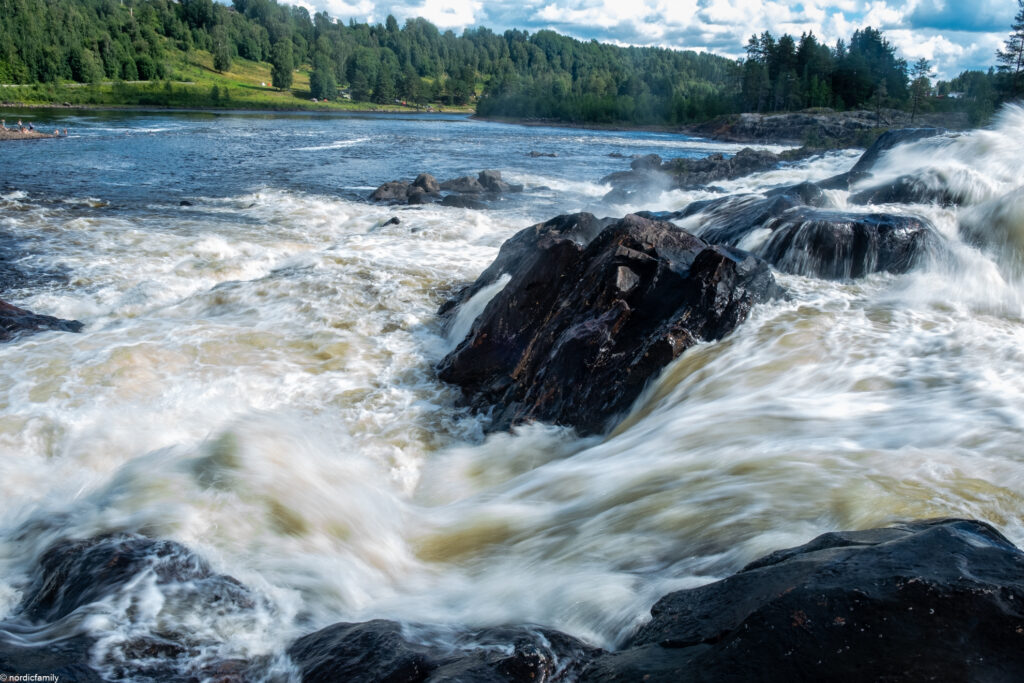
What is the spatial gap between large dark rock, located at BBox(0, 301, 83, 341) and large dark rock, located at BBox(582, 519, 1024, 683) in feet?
35.1

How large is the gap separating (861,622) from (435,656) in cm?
212

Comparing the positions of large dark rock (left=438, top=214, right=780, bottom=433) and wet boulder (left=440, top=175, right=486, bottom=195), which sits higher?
wet boulder (left=440, top=175, right=486, bottom=195)

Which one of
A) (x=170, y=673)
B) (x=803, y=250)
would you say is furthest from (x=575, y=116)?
(x=170, y=673)

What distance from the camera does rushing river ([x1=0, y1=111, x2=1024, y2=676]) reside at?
15.4 ft

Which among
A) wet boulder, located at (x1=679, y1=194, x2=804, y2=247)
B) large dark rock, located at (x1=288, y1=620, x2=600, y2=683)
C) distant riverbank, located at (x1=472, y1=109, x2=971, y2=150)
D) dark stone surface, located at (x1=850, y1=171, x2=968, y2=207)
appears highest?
distant riverbank, located at (x1=472, y1=109, x2=971, y2=150)

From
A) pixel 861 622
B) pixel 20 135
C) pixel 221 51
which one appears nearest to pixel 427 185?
pixel 861 622

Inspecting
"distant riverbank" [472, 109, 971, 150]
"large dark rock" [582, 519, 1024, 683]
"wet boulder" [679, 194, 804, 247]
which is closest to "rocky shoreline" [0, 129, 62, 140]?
"wet boulder" [679, 194, 804, 247]

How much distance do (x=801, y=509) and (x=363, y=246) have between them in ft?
47.3

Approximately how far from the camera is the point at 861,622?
3049 millimetres

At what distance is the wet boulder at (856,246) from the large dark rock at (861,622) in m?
7.82

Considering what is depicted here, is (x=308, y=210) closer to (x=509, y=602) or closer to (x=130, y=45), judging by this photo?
(x=509, y=602)

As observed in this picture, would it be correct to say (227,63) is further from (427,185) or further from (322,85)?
(427,185)

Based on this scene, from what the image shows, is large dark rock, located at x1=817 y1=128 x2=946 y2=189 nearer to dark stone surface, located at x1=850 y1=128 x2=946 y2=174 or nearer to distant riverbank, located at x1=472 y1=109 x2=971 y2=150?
dark stone surface, located at x1=850 y1=128 x2=946 y2=174

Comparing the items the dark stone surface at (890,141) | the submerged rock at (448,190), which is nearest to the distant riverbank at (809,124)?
the submerged rock at (448,190)
